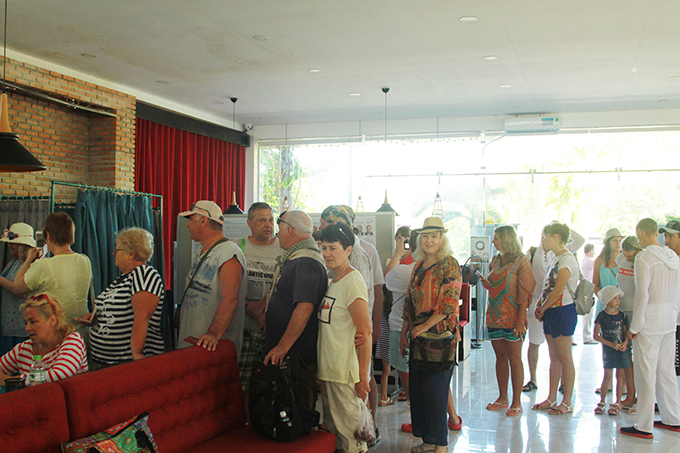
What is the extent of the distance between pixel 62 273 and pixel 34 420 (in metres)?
1.71

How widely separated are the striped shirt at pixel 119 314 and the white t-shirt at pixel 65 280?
0.55 m

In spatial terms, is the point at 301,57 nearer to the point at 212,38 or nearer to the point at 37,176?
the point at 212,38

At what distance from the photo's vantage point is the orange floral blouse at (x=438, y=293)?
131 inches

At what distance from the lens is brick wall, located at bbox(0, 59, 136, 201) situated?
6308mm

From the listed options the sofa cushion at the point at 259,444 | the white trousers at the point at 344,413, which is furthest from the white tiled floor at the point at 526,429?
the sofa cushion at the point at 259,444

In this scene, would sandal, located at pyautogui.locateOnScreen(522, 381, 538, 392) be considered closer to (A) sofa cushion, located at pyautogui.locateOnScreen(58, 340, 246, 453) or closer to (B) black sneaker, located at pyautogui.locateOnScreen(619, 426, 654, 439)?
(B) black sneaker, located at pyautogui.locateOnScreen(619, 426, 654, 439)

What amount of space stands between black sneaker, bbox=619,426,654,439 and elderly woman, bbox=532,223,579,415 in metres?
0.49

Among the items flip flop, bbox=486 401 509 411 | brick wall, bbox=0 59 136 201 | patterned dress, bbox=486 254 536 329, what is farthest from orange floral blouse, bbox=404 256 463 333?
brick wall, bbox=0 59 136 201

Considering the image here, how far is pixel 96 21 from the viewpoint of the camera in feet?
16.6

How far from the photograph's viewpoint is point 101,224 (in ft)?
20.3

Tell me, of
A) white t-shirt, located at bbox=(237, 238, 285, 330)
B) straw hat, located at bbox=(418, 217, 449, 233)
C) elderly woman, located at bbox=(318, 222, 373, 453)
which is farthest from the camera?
white t-shirt, located at bbox=(237, 238, 285, 330)

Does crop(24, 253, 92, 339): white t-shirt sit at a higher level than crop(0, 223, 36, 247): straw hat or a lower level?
lower

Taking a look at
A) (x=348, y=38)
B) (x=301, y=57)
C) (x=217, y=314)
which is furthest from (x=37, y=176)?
(x=217, y=314)

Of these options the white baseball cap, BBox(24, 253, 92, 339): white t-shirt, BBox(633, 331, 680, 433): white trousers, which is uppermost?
the white baseball cap
